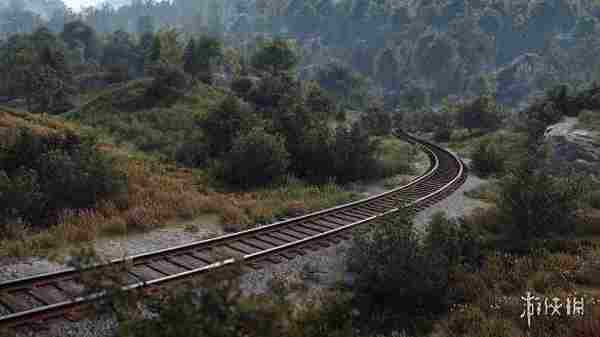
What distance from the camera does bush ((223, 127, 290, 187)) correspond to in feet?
48.2

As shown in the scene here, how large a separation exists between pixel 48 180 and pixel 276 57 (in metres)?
57.8

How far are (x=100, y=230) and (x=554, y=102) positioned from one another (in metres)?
33.7

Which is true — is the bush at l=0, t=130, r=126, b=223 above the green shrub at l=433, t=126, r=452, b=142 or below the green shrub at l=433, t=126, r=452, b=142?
above

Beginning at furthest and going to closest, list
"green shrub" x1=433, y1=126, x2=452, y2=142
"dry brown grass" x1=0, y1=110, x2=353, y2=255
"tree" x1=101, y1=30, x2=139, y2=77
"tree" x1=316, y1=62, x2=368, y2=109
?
"tree" x1=316, y1=62, x2=368, y2=109 → "tree" x1=101, y1=30, x2=139, y2=77 → "green shrub" x1=433, y1=126, x2=452, y2=142 → "dry brown grass" x1=0, y1=110, x2=353, y2=255

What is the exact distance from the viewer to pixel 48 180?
35.8 feet

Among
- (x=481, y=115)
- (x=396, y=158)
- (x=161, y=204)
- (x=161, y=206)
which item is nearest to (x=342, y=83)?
(x=481, y=115)

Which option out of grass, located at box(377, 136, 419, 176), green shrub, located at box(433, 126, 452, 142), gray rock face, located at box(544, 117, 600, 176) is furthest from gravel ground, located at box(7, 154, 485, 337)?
green shrub, located at box(433, 126, 452, 142)

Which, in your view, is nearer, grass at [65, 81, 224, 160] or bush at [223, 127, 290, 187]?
bush at [223, 127, 290, 187]

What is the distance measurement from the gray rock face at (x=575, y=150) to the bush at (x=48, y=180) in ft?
63.0

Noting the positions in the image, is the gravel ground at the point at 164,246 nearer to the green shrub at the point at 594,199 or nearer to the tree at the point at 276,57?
the green shrub at the point at 594,199

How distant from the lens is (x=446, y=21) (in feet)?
509

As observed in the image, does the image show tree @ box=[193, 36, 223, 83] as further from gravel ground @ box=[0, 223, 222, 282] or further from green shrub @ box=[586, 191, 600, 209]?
green shrub @ box=[586, 191, 600, 209]

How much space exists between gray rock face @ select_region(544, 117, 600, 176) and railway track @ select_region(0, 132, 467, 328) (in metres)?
9.98

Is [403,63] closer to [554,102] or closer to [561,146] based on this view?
[554,102]
